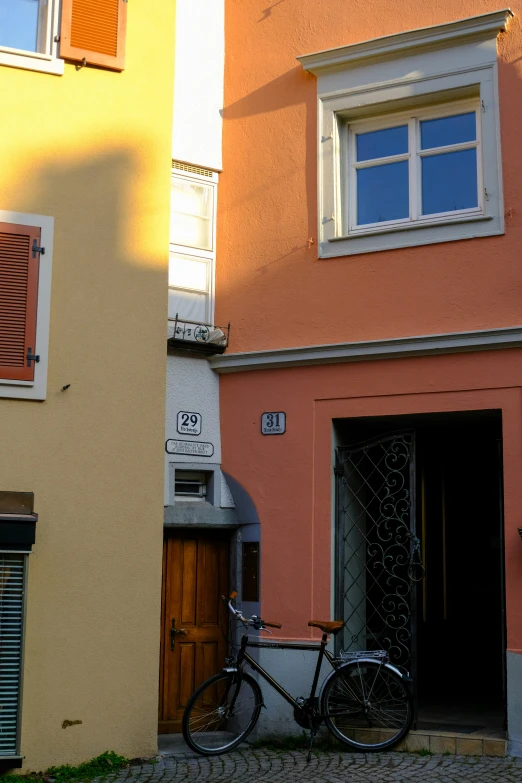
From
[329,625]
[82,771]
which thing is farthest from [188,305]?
[82,771]

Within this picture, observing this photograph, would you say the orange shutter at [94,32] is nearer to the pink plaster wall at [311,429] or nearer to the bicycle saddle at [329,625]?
the pink plaster wall at [311,429]

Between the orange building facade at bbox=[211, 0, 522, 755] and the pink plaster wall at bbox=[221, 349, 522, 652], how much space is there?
0.02 meters

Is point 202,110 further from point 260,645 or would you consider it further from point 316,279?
point 260,645

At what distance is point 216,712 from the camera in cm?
923

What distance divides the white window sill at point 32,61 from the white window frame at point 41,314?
131cm

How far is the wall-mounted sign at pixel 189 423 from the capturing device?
10.6m

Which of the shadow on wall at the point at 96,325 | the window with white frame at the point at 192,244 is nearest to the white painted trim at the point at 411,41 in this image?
the window with white frame at the point at 192,244

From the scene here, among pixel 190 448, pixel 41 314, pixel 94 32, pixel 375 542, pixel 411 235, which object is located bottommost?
pixel 375 542

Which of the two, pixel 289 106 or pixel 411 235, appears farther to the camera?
pixel 289 106

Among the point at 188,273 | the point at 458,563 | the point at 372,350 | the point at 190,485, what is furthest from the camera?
the point at 458,563

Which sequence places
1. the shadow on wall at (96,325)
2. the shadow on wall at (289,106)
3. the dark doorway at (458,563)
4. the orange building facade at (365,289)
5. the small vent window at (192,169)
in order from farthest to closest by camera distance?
the dark doorway at (458,563) < the small vent window at (192,169) < the shadow on wall at (289,106) < the orange building facade at (365,289) < the shadow on wall at (96,325)

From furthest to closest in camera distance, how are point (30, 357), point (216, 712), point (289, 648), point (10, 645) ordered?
point (289, 648)
point (216, 712)
point (30, 357)
point (10, 645)

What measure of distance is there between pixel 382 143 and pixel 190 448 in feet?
11.5

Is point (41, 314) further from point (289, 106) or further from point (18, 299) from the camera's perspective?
point (289, 106)
